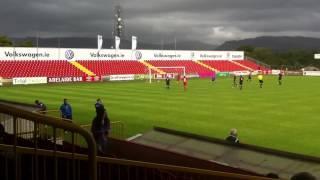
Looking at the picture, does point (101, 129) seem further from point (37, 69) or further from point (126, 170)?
point (37, 69)

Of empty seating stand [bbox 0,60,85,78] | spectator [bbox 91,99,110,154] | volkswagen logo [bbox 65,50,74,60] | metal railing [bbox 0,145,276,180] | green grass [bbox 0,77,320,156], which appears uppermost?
volkswagen logo [bbox 65,50,74,60]

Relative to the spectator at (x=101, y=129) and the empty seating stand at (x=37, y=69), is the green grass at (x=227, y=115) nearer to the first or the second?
the spectator at (x=101, y=129)

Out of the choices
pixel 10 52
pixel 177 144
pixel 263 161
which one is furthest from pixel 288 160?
pixel 10 52

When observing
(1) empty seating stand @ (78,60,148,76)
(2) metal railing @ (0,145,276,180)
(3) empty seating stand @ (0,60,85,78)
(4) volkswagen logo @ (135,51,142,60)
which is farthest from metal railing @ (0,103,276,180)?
(4) volkswagen logo @ (135,51,142,60)

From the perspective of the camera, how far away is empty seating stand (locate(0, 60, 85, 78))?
2741 inches

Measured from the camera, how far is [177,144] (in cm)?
1702

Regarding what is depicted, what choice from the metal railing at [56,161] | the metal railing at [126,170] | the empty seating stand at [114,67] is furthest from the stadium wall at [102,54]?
the metal railing at [126,170]

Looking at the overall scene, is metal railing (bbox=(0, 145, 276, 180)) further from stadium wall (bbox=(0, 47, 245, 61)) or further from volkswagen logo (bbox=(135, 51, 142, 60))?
volkswagen logo (bbox=(135, 51, 142, 60))

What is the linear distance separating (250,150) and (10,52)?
65.6 m

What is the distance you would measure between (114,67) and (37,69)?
14.9 meters

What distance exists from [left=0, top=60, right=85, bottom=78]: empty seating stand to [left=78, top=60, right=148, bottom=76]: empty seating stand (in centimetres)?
379

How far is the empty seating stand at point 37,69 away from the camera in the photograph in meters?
69.6

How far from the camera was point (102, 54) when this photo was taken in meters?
86.5

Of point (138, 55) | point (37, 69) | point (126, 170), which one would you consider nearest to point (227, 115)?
Result: point (126, 170)
